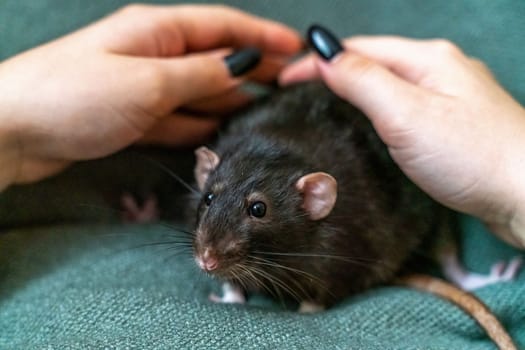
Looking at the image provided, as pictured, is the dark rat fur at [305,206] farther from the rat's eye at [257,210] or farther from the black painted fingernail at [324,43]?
the black painted fingernail at [324,43]

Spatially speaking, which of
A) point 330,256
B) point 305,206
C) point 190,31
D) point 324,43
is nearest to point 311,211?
point 305,206

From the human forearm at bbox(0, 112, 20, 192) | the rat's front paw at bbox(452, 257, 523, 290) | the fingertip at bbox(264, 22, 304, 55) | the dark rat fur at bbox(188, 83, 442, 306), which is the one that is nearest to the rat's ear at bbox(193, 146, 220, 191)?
the dark rat fur at bbox(188, 83, 442, 306)

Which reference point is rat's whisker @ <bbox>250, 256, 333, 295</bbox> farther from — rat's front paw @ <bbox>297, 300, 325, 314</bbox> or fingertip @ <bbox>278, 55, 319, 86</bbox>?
fingertip @ <bbox>278, 55, 319, 86</bbox>

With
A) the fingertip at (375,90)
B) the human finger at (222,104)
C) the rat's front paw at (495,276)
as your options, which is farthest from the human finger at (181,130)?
the rat's front paw at (495,276)

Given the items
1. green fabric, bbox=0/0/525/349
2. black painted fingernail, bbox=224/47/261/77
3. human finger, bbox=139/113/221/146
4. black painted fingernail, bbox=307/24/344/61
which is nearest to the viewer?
green fabric, bbox=0/0/525/349

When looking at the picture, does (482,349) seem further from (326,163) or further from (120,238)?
(120,238)

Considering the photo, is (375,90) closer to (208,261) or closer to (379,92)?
(379,92)

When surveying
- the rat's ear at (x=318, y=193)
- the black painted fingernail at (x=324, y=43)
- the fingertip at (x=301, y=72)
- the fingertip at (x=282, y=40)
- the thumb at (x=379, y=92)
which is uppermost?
the black painted fingernail at (x=324, y=43)
